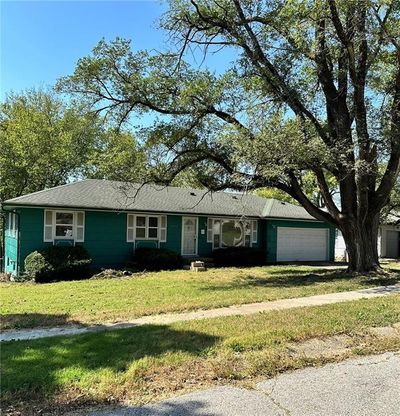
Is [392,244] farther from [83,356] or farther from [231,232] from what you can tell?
[83,356]

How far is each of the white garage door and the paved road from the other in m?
20.8

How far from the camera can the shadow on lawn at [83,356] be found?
16.0 ft

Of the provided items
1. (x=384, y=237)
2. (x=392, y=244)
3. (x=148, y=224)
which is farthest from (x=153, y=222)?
(x=392, y=244)

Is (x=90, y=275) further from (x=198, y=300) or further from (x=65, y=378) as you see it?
(x=65, y=378)

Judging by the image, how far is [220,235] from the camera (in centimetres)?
2439

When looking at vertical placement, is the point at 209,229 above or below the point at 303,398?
above


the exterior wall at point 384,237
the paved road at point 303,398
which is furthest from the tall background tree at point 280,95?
the exterior wall at point 384,237

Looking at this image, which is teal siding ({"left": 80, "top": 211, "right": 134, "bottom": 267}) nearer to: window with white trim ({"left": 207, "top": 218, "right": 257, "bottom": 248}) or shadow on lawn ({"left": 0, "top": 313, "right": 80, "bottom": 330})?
window with white trim ({"left": 207, "top": 218, "right": 257, "bottom": 248})

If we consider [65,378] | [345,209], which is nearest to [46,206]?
[345,209]

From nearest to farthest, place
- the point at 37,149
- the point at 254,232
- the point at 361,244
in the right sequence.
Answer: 1. the point at 361,244
2. the point at 254,232
3. the point at 37,149

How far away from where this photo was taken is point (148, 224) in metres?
22.0

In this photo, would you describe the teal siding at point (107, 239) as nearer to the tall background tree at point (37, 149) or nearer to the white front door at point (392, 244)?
the tall background tree at point (37, 149)

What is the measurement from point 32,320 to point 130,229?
42.2 feet

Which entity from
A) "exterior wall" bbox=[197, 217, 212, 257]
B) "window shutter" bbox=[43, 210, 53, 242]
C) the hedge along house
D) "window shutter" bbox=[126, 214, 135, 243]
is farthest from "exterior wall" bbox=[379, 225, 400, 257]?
"window shutter" bbox=[43, 210, 53, 242]
